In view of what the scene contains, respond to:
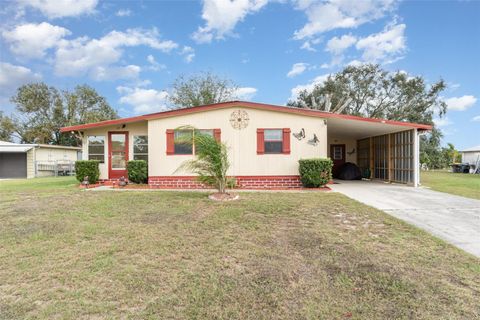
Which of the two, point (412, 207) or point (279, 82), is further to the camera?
point (279, 82)

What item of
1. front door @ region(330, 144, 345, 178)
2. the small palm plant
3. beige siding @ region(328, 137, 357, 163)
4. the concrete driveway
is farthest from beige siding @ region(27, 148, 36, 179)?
the concrete driveway

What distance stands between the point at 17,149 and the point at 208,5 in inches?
657

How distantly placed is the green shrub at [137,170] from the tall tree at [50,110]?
2168cm

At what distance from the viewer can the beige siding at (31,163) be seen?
62.4ft

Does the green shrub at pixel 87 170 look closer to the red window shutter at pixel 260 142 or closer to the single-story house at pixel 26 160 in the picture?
the red window shutter at pixel 260 142

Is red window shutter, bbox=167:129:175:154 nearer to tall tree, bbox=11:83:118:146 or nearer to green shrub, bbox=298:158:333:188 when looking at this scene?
green shrub, bbox=298:158:333:188

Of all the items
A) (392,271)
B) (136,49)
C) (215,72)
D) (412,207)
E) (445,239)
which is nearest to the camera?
(392,271)

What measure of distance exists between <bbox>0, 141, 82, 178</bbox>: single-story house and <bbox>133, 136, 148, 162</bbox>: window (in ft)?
42.3

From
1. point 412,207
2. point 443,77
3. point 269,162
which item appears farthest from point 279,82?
point 412,207

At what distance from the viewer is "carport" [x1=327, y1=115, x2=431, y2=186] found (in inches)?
399

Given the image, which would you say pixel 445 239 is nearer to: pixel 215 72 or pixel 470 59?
pixel 470 59

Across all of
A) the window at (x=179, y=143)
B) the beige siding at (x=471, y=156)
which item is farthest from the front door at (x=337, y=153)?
the beige siding at (x=471, y=156)

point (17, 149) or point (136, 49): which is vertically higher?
point (136, 49)

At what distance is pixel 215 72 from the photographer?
27281mm
